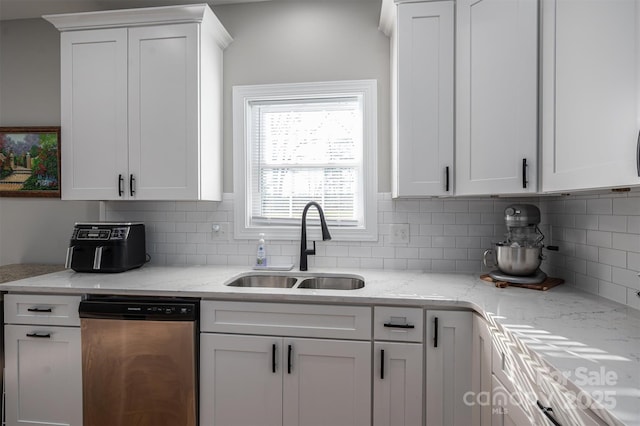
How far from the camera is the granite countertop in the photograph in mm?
827

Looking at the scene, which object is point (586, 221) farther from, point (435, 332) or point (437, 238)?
point (435, 332)

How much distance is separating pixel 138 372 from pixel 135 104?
1.53 meters

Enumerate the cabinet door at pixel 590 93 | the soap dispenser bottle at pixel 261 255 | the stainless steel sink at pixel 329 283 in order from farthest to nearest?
the soap dispenser bottle at pixel 261 255 < the stainless steel sink at pixel 329 283 < the cabinet door at pixel 590 93

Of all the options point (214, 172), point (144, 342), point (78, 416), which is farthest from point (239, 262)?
point (78, 416)

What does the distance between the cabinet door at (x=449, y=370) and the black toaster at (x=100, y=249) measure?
5.98ft

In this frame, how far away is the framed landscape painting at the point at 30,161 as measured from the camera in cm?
253

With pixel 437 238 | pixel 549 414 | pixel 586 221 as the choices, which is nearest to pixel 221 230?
pixel 437 238

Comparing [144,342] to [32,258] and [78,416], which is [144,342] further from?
[32,258]

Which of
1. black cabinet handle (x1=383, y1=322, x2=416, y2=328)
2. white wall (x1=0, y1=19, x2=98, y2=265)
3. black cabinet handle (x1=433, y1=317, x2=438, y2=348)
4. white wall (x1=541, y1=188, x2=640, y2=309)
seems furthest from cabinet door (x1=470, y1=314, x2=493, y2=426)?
white wall (x1=0, y1=19, x2=98, y2=265)

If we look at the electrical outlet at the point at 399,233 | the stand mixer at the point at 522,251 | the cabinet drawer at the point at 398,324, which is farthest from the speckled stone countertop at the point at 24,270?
the stand mixer at the point at 522,251

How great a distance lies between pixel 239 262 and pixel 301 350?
0.95 metres

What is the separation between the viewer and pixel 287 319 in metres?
1.63

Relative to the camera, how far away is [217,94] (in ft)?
7.50

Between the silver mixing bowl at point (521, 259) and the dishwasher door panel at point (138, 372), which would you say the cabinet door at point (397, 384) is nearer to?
the silver mixing bowl at point (521, 259)
